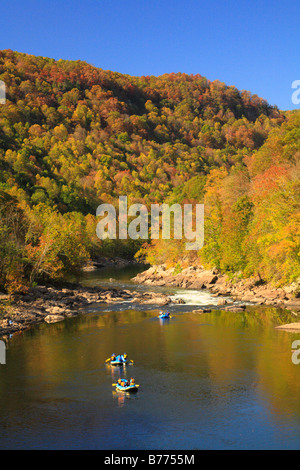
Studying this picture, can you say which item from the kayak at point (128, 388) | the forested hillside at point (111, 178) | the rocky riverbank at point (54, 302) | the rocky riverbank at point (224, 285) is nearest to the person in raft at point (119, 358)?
the kayak at point (128, 388)

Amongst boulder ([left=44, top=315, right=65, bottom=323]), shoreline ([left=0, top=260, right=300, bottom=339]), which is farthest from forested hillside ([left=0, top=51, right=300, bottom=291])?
boulder ([left=44, top=315, right=65, bottom=323])

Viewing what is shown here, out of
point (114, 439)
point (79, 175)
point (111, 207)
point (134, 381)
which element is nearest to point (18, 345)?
point (134, 381)

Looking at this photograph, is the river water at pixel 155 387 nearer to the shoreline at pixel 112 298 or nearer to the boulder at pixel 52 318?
the boulder at pixel 52 318

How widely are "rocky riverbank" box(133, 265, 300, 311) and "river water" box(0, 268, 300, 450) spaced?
7.85 m

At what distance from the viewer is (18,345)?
38.7 m

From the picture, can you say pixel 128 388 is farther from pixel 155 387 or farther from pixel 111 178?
pixel 111 178

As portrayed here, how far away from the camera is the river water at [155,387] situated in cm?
2342

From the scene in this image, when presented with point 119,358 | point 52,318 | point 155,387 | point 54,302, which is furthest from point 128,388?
point 54,302

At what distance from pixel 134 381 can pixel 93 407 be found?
407 centimetres

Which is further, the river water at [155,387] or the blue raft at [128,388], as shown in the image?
the blue raft at [128,388]

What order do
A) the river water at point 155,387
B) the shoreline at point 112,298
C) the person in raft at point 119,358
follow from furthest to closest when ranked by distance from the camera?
the shoreline at point 112,298 → the person in raft at point 119,358 → the river water at point 155,387

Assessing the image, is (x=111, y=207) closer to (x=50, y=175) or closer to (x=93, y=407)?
(x=50, y=175)

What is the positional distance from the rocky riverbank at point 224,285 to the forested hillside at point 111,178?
1.90 meters

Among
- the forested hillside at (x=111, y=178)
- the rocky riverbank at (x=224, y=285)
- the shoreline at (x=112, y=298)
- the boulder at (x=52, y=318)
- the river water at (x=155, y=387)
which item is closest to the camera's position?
the river water at (x=155, y=387)
